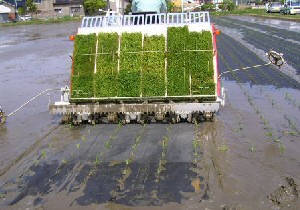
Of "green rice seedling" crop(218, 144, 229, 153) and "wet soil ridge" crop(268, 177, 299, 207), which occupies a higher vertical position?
"green rice seedling" crop(218, 144, 229, 153)

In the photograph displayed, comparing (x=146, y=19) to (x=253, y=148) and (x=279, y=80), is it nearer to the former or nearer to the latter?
(x=253, y=148)

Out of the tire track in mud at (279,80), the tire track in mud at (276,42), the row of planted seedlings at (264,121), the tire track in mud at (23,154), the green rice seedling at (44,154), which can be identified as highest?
the tire track in mud at (276,42)

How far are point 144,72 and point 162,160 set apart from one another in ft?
13.7

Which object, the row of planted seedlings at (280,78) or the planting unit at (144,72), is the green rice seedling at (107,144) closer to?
the planting unit at (144,72)

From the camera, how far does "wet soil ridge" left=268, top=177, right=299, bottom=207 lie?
7.57 m

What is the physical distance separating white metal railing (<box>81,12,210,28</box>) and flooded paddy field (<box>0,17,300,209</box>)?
3261mm

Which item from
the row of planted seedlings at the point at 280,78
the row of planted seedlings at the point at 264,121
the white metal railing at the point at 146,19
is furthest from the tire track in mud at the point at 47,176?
the row of planted seedlings at the point at 280,78

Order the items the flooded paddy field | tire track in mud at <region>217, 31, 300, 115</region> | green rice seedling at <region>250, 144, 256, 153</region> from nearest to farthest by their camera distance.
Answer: the flooded paddy field < green rice seedling at <region>250, 144, 256, 153</region> < tire track in mud at <region>217, 31, 300, 115</region>

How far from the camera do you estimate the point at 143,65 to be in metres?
13.4

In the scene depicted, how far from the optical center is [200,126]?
12523mm

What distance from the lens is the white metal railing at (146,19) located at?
13.8m

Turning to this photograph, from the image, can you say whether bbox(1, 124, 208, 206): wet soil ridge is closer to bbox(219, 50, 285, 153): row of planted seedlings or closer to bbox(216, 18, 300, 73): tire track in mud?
bbox(219, 50, 285, 153): row of planted seedlings

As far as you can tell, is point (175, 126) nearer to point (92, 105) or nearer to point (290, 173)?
point (92, 105)

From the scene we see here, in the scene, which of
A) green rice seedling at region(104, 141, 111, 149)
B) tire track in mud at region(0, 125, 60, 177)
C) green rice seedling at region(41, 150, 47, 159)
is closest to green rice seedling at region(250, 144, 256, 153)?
green rice seedling at region(104, 141, 111, 149)
